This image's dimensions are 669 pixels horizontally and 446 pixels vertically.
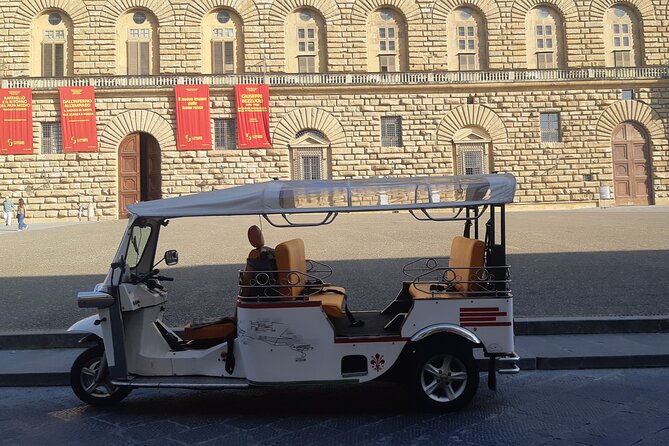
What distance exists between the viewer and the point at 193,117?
2964 centimetres

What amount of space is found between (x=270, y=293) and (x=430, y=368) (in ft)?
5.06

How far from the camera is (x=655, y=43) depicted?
31188mm

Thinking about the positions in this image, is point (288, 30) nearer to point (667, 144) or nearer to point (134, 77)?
point (134, 77)

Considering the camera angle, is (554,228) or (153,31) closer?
(554,228)

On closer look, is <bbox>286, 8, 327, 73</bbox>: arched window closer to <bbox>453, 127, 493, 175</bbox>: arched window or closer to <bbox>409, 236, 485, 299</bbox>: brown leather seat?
<bbox>453, 127, 493, 175</bbox>: arched window

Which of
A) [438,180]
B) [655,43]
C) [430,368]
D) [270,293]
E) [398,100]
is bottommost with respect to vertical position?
[430,368]

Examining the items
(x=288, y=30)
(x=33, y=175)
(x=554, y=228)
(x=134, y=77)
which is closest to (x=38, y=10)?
(x=134, y=77)

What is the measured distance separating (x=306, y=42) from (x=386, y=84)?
204 inches

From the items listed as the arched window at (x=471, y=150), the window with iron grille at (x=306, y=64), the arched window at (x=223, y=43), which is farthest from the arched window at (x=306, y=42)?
the arched window at (x=471, y=150)

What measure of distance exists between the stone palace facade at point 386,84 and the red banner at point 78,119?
62 cm

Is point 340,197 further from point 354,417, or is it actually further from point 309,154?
point 309,154

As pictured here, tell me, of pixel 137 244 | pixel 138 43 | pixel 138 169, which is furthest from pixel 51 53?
pixel 137 244

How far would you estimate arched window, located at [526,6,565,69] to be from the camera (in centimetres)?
3136

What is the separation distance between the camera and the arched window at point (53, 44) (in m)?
30.0
